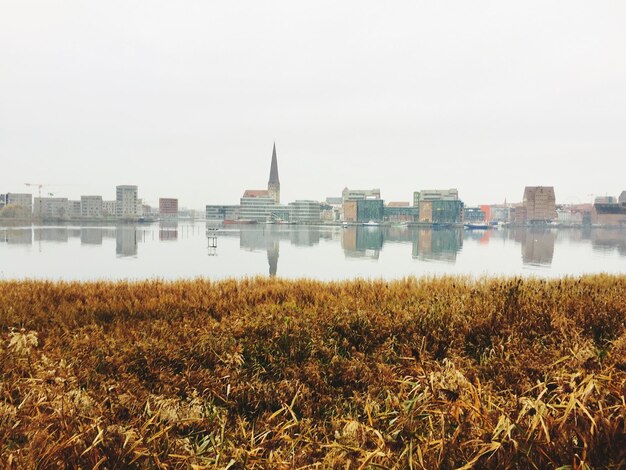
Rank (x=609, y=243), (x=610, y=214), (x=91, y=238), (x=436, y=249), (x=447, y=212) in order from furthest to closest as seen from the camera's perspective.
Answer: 1. (x=447, y=212)
2. (x=610, y=214)
3. (x=609, y=243)
4. (x=91, y=238)
5. (x=436, y=249)

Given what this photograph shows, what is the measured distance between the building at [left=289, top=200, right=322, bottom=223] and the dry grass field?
18135 centimetres

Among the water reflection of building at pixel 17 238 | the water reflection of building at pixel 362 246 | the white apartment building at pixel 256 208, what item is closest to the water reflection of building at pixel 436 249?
the water reflection of building at pixel 362 246

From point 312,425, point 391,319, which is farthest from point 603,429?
point 391,319

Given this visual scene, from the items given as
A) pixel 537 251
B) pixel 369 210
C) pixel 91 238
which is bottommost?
pixel 537 251

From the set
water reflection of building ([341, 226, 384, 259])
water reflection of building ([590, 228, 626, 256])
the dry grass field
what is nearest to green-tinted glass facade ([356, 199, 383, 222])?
water reflection of building ([590, 228, 626, 256])

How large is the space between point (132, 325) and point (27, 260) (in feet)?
118

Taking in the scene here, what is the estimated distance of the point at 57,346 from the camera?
193 inches

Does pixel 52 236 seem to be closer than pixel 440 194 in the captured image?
Yes

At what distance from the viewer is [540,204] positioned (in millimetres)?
161250

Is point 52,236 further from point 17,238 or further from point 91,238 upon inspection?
point 91,238

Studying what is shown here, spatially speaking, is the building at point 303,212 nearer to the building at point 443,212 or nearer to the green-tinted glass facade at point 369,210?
the green-tinted glass facade at point 369,210

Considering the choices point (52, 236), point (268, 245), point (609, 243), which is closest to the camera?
point (268, 245)

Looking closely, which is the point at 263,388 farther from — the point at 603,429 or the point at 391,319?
the point at 603,429

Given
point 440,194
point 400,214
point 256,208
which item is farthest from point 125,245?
point 440,194
